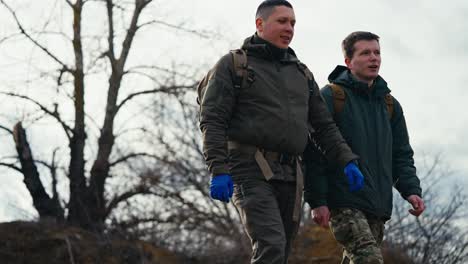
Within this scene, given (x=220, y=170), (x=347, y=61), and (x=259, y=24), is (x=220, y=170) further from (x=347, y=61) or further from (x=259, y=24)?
(x=347, y=61)

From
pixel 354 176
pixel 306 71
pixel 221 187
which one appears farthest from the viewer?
pixel 306 71

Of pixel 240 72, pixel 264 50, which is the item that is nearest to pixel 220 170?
pixel 240 72

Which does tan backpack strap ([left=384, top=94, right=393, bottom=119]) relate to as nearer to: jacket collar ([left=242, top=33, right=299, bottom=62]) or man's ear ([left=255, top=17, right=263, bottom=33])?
jacket collar ([left=242, top=33, right=299, bottom=62])

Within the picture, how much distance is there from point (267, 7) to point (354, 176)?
1.21 meters

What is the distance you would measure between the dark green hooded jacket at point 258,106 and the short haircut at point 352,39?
770 mm

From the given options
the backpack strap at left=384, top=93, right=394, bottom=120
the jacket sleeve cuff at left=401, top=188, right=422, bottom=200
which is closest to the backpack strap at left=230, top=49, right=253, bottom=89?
the backpack strap at left=384, top=93, right=394, bottom=120

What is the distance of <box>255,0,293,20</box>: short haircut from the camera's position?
544cm

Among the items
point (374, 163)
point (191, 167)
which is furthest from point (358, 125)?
point (191, 167)

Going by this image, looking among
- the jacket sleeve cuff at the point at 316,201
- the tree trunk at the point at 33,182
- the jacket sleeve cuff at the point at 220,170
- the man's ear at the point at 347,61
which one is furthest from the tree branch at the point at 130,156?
the jacket sleeve cuff at the point at 220,170

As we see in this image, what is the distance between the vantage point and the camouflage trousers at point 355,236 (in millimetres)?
5340

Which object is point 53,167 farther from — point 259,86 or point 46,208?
point 259,86

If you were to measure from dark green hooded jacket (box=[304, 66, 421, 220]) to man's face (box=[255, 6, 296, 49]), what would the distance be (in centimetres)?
66

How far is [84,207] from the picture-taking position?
50.2 feet

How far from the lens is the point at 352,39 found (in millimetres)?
6098
